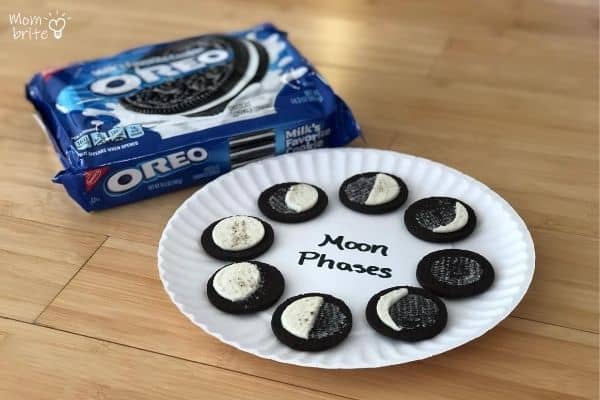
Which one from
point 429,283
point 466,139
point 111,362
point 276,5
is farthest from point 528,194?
point 276,5

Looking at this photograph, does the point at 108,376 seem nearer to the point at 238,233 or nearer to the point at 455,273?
the point at 238,233

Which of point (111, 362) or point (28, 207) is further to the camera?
point (28, 207)

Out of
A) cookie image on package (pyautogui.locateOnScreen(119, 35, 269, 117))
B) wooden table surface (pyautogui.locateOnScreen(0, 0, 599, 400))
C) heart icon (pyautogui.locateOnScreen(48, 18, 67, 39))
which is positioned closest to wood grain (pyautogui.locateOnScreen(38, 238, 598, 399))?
wooden table surface (pyautogui.locateOnScreen(0, 0, 599, 400))

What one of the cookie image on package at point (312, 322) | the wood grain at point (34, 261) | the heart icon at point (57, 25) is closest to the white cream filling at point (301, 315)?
the cookie image on package at point (312, 322)

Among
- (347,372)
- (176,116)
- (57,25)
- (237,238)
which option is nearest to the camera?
(347,372)

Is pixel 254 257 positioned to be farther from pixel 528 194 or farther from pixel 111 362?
pixel 528 194

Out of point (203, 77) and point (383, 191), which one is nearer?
point (383, 191)

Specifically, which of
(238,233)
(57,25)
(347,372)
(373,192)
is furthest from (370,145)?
(57,25)

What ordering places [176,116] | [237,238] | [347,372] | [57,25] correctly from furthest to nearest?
[57,25] → [176,116] → [237,238] → [347,372]
